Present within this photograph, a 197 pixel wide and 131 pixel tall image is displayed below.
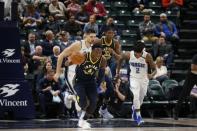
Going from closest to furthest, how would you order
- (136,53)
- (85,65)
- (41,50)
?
(85,65)
(136,53)
(41,50)

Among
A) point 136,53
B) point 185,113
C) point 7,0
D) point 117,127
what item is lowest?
point 185,113

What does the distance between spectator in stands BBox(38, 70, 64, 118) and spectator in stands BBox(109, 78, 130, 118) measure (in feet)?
4.71

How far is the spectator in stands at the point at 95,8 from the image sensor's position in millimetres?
19625

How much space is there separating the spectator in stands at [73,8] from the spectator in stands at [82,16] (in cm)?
11

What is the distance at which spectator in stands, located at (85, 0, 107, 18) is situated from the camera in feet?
64.4

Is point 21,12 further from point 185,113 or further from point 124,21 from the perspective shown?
point 185,113

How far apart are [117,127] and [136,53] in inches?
81.8

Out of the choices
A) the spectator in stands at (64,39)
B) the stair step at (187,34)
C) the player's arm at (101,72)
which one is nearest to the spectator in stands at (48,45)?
the spectator in stands at (64,39)

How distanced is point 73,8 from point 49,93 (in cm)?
450

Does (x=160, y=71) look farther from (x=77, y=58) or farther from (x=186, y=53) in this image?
(x=77, y=58)

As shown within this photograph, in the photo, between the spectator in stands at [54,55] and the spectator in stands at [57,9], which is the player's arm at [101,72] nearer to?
the spectator in stands at [54,55]

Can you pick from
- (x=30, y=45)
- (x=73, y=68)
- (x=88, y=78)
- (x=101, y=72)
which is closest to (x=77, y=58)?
(x=88, y=78)

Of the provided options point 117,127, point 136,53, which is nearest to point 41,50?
point 136,53

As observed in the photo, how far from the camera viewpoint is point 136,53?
14.0 m
